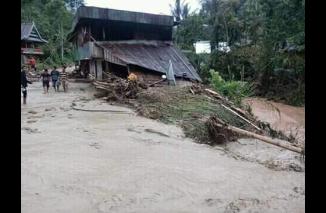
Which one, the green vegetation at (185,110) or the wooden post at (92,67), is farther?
the wooden post at (92,67)

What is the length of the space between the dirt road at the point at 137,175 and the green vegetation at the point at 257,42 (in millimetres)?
7658

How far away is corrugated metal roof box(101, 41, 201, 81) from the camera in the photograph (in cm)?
2205

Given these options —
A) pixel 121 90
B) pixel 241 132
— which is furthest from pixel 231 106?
pixel 121 90

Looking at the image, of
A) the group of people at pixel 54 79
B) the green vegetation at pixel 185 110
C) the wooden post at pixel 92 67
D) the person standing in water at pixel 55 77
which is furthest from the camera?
the wooden post at pixel 92 67

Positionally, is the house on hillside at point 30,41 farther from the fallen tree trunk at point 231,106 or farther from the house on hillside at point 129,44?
the fallen tree trunk at point 231,106

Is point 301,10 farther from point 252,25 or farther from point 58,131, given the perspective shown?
point 58,131

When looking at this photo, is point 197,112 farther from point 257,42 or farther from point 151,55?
point 257,42

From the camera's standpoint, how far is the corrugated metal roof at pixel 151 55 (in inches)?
868

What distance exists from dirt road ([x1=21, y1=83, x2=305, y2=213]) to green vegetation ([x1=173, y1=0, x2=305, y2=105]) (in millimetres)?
7658

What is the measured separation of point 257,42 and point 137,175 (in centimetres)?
2575

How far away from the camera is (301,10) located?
2183cm

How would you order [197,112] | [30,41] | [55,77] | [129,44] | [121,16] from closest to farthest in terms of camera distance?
[197,112] → [55,77] → [121,16] → [129,44] → [30,41]

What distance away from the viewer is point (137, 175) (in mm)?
7664

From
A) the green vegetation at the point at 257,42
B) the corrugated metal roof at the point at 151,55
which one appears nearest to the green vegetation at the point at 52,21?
the green vegetation at the point at 257,42
